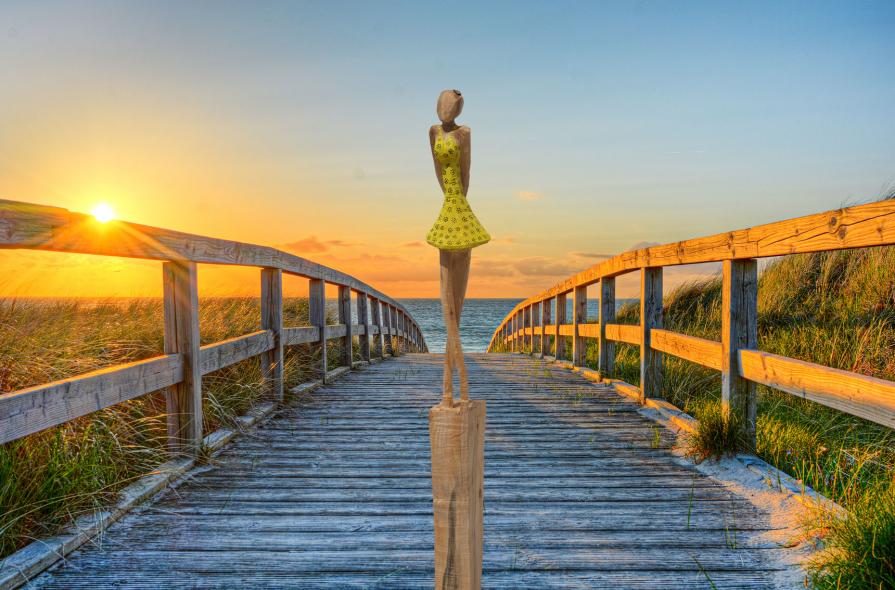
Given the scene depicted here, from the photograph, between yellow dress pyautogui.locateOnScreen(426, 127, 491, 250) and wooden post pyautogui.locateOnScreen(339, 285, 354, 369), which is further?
wooden post pyautogui.locateOnScreen(339, 285, 354, 369)

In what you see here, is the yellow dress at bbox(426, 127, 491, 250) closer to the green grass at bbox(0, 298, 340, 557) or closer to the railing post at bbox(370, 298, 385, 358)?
the green grass at bbox(0, 298, 340, 557)

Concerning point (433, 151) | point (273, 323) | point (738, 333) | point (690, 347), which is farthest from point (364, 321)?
point (433, 151)

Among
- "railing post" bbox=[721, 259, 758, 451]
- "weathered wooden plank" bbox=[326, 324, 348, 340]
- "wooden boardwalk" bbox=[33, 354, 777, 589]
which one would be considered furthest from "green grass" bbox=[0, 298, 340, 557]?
"railing post" bbox=[721, 259, 758, 451]

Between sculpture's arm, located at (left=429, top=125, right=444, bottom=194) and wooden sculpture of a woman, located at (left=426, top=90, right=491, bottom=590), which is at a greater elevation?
sculpture's arm, located at (left=429, top=125, right=444, bottom=194)

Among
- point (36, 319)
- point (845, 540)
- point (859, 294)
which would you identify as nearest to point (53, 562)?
point (845, 540)

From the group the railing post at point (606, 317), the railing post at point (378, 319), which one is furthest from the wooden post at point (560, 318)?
the railing post at point (378, 319)

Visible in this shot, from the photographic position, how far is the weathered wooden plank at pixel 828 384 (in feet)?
8.48

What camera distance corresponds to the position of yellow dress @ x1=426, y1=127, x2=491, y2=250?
67.6 inches

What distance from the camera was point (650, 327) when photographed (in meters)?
5.28

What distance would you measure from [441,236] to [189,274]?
2474 millimetres

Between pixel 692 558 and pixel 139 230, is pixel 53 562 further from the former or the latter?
pixel 692 558

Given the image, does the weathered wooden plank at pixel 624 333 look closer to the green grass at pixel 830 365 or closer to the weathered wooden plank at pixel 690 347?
Result: the weathered wooden plank at pixel 690 347

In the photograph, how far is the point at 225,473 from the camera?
140 inches

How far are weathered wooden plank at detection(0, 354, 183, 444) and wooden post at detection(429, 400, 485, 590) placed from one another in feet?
5.60
